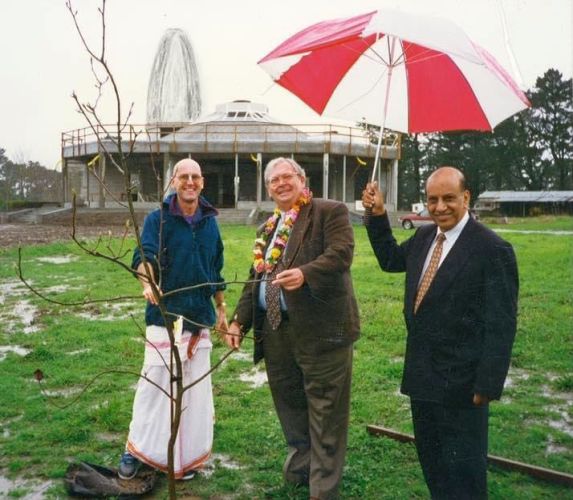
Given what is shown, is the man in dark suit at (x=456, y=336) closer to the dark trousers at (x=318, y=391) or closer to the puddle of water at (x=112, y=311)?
the dark trousers at (x=318, y=391)

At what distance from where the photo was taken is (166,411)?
376 cm

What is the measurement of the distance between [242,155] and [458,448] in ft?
99.8

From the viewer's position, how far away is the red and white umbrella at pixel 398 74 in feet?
10.4

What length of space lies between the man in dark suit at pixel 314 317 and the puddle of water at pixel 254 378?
2.46 metres

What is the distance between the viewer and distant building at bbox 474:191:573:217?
152ft

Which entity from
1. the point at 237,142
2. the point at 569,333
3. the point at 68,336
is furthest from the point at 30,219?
the point at 569,333

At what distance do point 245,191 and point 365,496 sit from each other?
105 ft

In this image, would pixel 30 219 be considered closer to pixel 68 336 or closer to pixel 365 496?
pixel 68 336

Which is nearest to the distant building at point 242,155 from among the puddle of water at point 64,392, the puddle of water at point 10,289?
the puddle of water at point 10,289

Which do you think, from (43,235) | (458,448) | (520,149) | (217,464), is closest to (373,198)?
(458,448)

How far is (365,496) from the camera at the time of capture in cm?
371

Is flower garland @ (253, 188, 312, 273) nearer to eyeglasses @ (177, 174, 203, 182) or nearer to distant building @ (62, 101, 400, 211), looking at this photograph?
eyeglasses @ (177, 174, 203, 182)

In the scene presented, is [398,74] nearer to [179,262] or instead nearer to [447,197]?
[447,197]

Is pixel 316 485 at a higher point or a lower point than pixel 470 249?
lower
